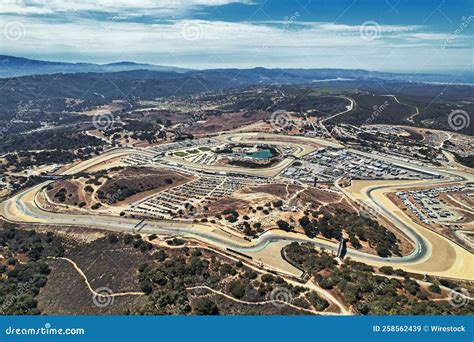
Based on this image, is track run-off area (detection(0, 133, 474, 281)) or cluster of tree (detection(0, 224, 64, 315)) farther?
track run-off area (detection(0, 133, 474, 281))

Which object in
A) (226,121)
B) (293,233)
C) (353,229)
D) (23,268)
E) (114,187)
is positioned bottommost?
(23,268)

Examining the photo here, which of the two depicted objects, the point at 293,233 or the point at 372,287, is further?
the point at 293,233

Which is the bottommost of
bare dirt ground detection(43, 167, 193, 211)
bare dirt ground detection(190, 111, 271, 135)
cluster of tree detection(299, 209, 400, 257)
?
bare dirt ground detection(43, 167, 193, 211)

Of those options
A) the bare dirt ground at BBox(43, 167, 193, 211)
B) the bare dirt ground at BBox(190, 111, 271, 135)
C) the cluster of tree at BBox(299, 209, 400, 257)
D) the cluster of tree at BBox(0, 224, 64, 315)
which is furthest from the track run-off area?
the bare dirt ground at BBox(190, 111, 271, 135)

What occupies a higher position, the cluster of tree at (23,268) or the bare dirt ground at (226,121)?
the bare dirt ground at (226,121)

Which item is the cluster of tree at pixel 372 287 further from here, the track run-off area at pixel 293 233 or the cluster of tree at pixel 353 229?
the cluster of tree at pixel 353 229

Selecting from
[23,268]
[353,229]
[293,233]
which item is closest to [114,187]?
[23,268]

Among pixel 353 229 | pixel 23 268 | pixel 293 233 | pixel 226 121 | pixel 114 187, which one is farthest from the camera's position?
pixel 226 121

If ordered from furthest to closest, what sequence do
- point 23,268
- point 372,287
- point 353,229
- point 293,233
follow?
1. point 353,229
2. point 293,233
3. point 23,268
4. point 372,287

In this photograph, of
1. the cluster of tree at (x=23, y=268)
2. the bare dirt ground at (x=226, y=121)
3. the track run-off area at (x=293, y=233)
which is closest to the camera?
the cluster of tree at (x=23, y=268)

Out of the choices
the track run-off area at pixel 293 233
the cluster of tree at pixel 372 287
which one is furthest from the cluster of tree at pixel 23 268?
the cluster of tree at pixel 372 287

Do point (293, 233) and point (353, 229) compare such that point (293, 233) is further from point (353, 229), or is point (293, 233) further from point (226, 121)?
point (226, 121)

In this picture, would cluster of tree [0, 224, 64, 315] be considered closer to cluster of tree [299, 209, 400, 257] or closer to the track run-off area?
the track run-off area
